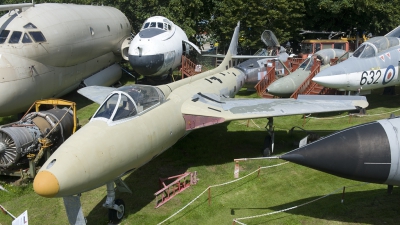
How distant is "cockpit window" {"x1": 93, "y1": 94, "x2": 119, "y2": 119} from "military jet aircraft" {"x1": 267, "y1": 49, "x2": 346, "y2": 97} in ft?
32.2

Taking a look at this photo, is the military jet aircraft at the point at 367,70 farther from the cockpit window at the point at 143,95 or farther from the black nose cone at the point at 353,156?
the black nose cone at the point at 353,156

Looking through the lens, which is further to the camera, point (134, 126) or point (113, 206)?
point (134, 126)

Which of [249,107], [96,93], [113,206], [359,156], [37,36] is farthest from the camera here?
[96,93]

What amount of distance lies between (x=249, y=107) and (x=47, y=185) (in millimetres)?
7060

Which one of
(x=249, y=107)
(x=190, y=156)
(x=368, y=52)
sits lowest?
(x=190, y=156)

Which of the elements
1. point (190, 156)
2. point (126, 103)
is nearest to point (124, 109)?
point (126, 103)

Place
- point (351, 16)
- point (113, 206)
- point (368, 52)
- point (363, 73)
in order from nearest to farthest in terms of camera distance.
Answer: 1. point (113, 206)
2. point (363, 73)
3. point (368, 52)
4. point (351, 16)

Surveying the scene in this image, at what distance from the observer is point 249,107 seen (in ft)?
38.9

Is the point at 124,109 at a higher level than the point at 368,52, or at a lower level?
lower

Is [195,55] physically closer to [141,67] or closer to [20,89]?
[141,67]

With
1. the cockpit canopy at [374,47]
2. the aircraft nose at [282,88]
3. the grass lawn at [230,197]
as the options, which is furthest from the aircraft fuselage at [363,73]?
the grass lawn at [230,197]

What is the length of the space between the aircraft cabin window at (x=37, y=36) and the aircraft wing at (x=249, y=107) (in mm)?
7165

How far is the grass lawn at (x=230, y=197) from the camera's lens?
836 cm

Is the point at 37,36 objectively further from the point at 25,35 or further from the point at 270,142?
the point at 270,142
